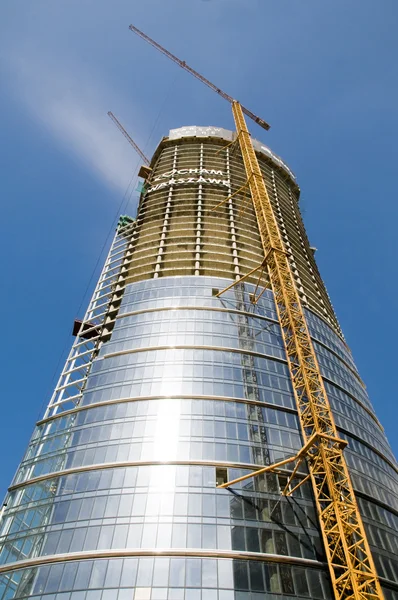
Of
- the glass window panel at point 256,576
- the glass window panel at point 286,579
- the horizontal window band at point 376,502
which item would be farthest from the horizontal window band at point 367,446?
the glass window panel at point 256,576

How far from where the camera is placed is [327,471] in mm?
35406

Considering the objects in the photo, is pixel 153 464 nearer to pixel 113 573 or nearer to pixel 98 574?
pixel 113 573

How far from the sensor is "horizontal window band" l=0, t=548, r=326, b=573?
106 feet

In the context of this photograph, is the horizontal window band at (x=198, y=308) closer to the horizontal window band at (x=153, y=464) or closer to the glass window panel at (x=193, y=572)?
the horizontal window band at (x=153, y=464)

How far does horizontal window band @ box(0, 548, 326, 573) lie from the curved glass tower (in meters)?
0.08

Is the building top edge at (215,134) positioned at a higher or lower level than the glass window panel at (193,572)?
higher

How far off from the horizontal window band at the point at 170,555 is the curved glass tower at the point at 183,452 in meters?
0.08

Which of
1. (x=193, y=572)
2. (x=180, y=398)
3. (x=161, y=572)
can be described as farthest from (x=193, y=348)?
(x=161, y=572)

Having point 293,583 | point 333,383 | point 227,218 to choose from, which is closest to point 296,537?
point 293,583

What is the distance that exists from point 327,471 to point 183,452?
38.9 feet

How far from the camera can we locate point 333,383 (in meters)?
54.2

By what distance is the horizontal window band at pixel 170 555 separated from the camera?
32344 mm

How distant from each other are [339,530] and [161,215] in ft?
177

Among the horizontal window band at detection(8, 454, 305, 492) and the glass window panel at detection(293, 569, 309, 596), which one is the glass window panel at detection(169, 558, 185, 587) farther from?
the glass window panel at detection(293, 569, 309, 596)
